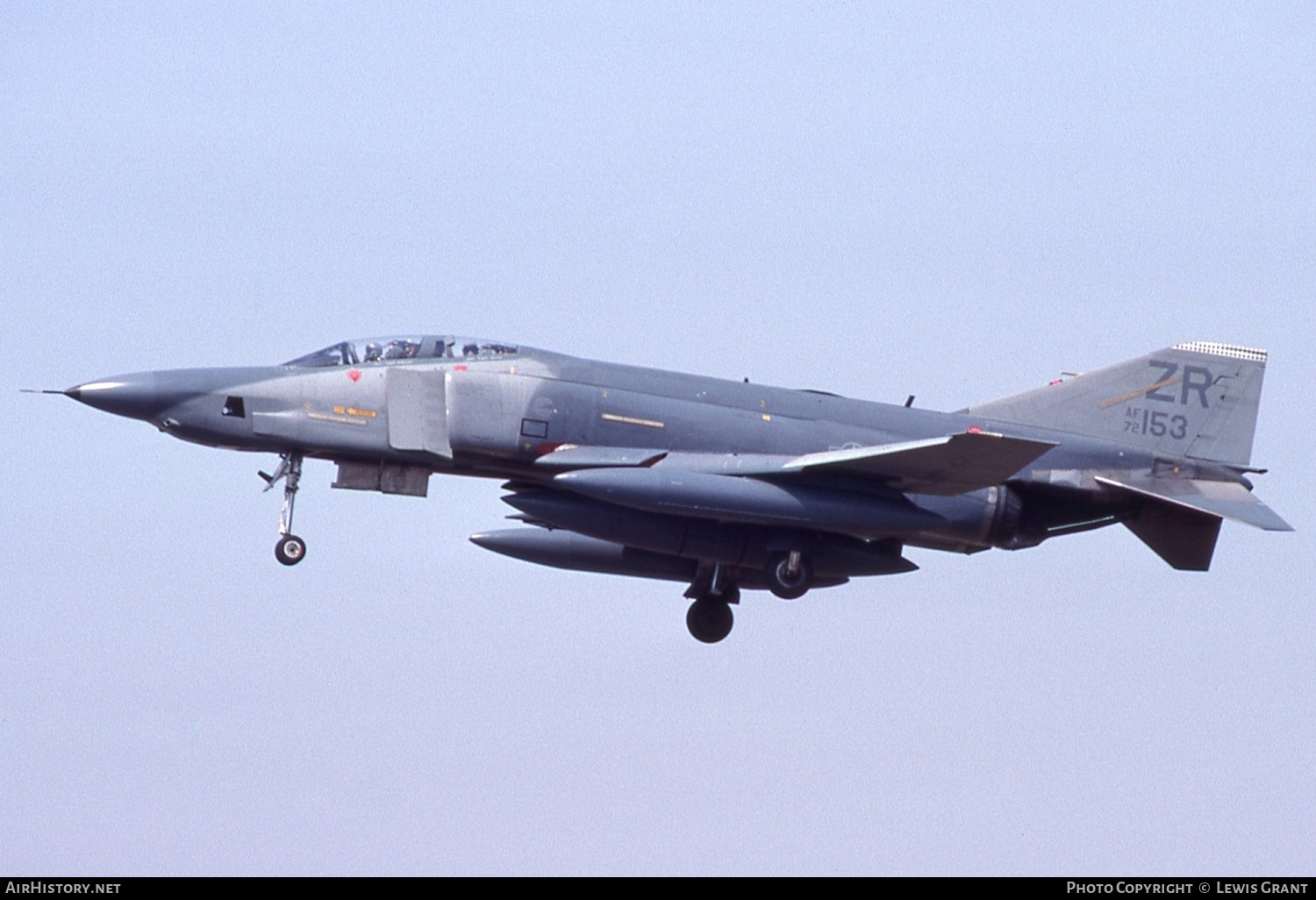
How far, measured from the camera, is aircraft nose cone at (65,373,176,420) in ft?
69.5

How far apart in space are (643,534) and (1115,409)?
247 inches

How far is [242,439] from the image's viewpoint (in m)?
21.5

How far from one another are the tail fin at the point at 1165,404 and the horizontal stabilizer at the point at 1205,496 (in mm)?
520

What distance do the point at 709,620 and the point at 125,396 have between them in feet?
25.4

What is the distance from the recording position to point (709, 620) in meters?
24.5

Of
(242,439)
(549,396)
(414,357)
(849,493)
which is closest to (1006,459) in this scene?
(849,493)

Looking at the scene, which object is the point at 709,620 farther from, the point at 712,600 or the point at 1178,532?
the point at 1178,532

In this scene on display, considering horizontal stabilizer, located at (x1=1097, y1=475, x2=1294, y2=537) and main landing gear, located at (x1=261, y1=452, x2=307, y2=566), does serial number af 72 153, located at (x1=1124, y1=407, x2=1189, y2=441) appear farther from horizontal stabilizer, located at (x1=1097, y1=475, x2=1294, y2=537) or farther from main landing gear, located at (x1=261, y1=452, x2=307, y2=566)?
main landing gear, located at (x1=261, y1=452, x2=307, y2=566)

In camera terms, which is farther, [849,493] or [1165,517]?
[1165,517]

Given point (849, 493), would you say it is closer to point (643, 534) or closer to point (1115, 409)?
point (643, 534)

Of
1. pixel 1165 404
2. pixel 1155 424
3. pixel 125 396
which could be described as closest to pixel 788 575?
pixel 1155 424

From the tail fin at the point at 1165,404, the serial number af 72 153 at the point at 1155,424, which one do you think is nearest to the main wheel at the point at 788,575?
the tail fin at the point at 1165,404

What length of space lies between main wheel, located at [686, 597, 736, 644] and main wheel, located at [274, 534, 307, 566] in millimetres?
5472
